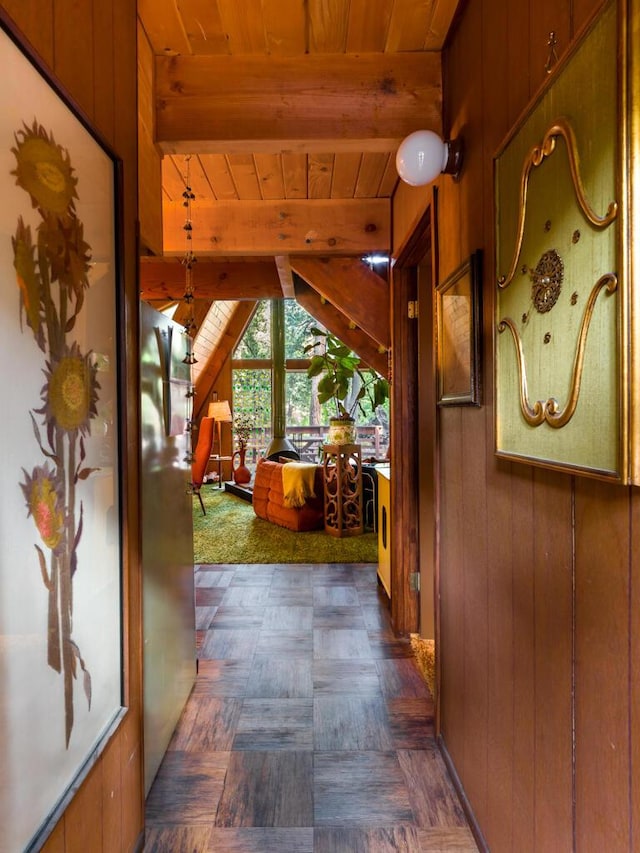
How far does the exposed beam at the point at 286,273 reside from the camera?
3094 mm

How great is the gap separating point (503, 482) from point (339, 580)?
2.41 metres

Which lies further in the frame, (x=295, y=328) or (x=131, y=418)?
(x=295, y=328)

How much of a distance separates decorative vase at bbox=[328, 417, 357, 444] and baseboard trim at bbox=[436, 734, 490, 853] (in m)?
2.90

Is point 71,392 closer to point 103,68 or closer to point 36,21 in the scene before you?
point 36,21

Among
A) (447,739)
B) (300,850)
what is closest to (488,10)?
(447,739)

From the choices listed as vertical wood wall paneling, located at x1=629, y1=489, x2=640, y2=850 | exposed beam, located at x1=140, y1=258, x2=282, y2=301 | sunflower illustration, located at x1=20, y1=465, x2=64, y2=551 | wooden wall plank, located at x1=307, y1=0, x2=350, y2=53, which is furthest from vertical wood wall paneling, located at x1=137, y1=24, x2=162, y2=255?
exposed beam, located at x1=140, y1=258, x2=282, y2=301

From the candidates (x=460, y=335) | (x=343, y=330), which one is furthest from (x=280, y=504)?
(x=460, y=335)

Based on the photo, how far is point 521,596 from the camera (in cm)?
104

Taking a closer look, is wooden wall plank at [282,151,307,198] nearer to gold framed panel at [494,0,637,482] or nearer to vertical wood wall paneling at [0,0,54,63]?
A: vertical wood wall paneling at [0,0,54,63]

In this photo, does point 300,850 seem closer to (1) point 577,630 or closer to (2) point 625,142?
(1) point 577,630

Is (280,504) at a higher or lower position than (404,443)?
lower

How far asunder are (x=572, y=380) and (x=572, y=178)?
0.34 metres

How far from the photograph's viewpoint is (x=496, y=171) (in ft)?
3.67

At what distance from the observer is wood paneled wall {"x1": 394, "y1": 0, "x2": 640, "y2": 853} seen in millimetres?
732
